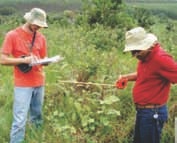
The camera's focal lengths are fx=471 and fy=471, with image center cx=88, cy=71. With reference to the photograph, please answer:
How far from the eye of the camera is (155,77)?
4.35 m

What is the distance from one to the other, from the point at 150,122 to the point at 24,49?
5.33ft

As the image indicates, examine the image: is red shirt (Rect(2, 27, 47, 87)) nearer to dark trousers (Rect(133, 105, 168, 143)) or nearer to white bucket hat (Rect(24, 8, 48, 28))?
white bucket hat (Rect(24, 8, 48, 28))

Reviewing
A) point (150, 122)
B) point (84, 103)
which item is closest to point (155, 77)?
point (150, 122)

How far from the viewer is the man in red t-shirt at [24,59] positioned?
506 cm

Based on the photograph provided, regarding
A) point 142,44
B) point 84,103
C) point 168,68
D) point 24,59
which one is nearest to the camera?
point 168,68

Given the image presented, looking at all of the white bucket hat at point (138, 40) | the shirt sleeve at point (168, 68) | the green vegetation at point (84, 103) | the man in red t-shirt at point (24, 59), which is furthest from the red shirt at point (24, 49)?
the shirt sleeve at point (168, 68)

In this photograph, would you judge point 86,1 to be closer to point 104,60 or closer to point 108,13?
point 108,13

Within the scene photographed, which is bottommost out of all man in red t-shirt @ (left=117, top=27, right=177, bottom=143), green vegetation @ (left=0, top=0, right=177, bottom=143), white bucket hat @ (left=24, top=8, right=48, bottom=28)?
green vegetation @ (left=0, top=0, right=177, bottom=143)

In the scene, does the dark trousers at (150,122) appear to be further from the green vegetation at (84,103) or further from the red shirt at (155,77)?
the green vegetation at (84,103)

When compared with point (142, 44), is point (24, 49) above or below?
below

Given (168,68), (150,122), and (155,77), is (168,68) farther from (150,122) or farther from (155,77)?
(150,122)

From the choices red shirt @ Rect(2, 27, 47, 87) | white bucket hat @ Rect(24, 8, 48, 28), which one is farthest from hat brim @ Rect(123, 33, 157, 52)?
red shirt @ Rect(2, 27, 47, 87)

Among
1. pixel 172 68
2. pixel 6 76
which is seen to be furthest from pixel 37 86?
pixel 6 76

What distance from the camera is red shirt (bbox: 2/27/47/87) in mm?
5070
